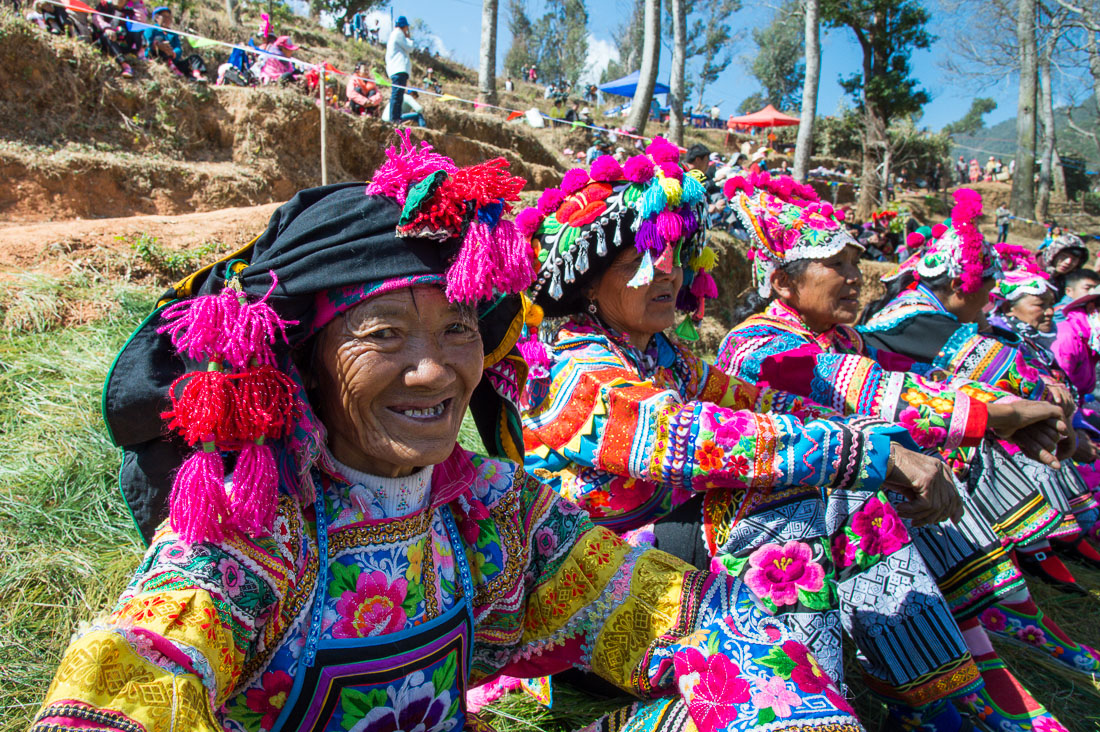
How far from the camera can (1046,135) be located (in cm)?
2453

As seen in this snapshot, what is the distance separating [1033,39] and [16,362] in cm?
2405

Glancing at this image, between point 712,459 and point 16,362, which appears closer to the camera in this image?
point 712,459

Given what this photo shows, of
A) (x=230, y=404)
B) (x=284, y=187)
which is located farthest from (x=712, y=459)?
(x=284, y=187)

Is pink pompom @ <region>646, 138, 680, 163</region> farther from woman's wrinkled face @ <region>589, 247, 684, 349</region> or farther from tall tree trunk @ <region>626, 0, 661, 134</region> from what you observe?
tall tree trunk @ <region>626, 0, 661, 134</region>

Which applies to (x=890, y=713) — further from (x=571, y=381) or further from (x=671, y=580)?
(x=571, y=381)

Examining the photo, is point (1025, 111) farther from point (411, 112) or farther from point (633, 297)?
point (633, 297)

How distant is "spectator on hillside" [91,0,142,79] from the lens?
402 inches

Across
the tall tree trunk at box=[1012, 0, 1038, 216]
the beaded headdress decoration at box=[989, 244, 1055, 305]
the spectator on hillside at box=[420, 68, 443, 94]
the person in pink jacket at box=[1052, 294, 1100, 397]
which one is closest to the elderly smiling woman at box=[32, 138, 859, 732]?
the person in pink jacket at box=[1052, 294, 1100, 397]

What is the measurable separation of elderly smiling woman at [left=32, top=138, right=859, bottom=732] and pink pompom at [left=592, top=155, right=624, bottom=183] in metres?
1.08

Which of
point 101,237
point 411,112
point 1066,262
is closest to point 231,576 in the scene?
point 101,237

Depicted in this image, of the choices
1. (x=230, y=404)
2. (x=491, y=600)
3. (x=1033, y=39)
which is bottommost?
(x=491, y=600)

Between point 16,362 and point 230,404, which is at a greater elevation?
point 230,404

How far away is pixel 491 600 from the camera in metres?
1.68

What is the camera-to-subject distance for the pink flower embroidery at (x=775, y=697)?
4.65ft
